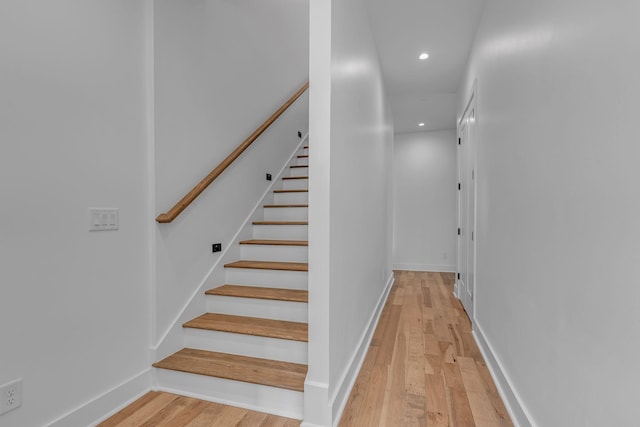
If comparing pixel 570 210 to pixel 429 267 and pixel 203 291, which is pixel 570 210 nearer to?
pixel 203 291

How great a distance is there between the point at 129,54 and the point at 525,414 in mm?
2779

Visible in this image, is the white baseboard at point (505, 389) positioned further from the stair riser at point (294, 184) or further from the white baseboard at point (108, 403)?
the stair riser at point (294, 184)

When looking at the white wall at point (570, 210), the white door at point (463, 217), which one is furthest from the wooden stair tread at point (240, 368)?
the white door at point (463, 217)

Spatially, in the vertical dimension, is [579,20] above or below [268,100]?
below

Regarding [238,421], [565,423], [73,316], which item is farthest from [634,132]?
[73,316]

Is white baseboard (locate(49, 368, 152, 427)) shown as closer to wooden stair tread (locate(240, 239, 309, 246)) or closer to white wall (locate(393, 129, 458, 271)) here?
wooden stair tread (locate(240, 239, 309, 246))

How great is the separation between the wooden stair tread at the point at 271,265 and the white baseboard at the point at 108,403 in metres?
0.91

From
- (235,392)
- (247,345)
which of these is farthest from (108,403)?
(247,345)

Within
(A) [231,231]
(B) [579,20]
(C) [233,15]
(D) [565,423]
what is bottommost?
(D) [565,423]

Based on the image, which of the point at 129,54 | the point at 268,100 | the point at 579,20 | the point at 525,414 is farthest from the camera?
the point at 268,100

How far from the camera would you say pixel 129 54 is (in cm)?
187

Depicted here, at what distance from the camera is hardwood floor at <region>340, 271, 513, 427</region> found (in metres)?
1.75

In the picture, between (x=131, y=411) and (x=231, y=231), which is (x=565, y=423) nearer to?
(x=131, y=411)

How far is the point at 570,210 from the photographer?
1152mm
